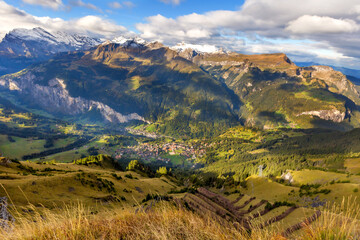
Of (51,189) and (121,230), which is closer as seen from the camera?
(121,230)

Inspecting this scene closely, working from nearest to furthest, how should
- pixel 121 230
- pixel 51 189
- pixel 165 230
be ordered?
pixel 165 230
pixel 121 230
pixel 51 189

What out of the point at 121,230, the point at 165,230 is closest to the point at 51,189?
the point at 121,230

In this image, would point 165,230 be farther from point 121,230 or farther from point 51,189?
point 51,189

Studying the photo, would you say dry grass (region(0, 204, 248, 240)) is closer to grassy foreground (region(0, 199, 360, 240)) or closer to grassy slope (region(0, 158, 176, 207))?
grassy foreground (region(0, 199, 360, 240))

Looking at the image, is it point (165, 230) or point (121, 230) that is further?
point (121, 230)

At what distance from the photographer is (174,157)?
19450cm

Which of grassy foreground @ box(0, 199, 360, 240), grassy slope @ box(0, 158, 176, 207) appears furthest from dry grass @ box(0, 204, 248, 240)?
grassy slope @ box(0, 158, 176, 207)

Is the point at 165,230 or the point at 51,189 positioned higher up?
the point at 165,230

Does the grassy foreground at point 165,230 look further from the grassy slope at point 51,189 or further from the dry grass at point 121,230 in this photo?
the grassy slope at point 51,189

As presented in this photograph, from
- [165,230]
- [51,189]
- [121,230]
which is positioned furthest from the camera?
[51,189]

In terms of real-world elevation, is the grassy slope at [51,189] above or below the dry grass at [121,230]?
below

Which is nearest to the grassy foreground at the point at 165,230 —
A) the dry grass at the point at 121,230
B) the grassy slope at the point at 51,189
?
the dry grass at the point at 121,230

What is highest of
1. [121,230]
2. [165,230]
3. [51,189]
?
[165,230]

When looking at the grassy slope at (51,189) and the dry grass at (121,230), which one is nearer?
the dry grass at (121,230)
